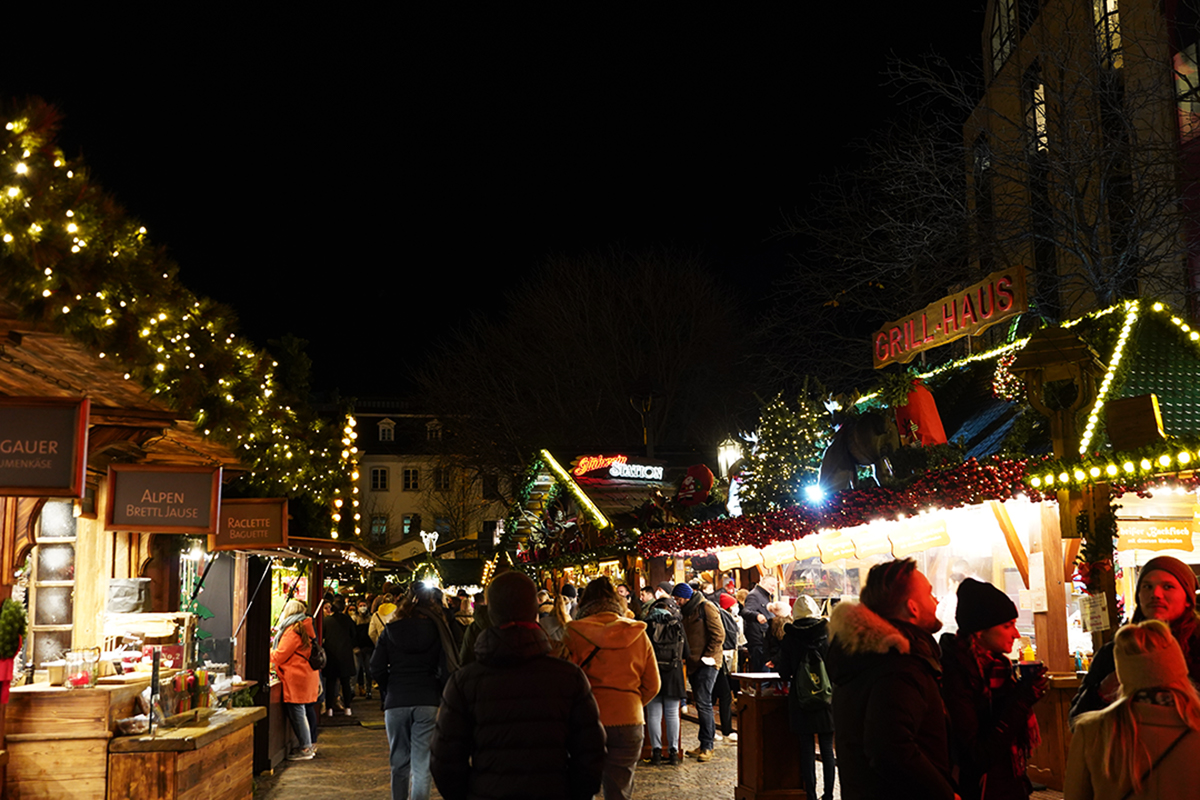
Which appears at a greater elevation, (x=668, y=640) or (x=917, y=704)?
(x=917, y=704)

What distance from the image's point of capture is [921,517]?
12.2 meters

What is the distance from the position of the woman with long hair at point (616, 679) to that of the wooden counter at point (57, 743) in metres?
3.10

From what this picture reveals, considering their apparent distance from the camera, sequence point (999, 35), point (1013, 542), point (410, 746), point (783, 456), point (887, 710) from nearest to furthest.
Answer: point (887, 710) < point (410, 746) < point (1013, 542) < point (783, 456) < point (999, 35)

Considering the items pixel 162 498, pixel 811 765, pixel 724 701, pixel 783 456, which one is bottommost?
pixel 724 701

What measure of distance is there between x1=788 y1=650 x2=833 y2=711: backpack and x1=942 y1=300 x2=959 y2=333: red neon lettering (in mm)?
5510

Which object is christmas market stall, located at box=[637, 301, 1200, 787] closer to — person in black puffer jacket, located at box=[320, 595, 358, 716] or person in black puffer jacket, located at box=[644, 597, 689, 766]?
person in black puffer jacket, located at box=[644, 597, 689, 766]

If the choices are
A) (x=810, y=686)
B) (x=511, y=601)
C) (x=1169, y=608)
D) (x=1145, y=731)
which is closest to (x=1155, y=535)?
(x=810, y=686)

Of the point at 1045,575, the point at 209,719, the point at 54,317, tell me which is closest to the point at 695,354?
the point at 1045,575

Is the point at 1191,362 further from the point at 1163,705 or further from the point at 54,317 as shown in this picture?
the point at 54,317

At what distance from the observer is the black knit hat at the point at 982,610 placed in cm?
466

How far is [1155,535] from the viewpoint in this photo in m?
11.2

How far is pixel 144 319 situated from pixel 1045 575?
7.73 meters

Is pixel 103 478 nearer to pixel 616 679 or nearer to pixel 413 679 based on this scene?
pixel 413 679

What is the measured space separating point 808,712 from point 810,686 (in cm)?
21
